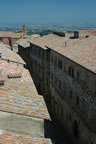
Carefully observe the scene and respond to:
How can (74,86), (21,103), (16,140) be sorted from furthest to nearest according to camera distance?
(74,86) → (21,103) → (16,140)

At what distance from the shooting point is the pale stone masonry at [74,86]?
22.1m

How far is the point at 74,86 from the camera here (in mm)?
25938

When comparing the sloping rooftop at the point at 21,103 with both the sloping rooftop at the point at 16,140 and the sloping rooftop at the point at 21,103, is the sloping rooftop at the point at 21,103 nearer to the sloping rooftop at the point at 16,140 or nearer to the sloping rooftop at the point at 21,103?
the sloping rooftop at the point at 21,103

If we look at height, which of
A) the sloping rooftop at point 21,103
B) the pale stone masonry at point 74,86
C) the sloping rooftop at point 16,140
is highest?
the sloping rooftop at point 21,103

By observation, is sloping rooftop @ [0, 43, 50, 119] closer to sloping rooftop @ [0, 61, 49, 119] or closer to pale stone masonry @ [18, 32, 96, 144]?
sloping rooftop @ [0, 61, 49, 119]

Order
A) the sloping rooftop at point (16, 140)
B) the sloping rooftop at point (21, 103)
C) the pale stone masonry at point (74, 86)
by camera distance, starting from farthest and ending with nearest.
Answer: the pale stone masonry at point (74, 86) → the sloping rooftop at point (21, 103) → the sloping rooftop at point (16, 140)

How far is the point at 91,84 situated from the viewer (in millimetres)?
21438

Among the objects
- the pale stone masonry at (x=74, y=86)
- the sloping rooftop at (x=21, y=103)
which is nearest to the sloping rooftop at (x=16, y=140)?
the sloping rooftop at (x=21, y=103)

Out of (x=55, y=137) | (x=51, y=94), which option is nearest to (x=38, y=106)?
(x=55, y=137)

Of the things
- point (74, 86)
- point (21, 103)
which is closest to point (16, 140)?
point (21, 103)

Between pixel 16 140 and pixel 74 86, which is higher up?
pixel 16 140

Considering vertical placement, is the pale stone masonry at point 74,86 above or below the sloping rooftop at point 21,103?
below

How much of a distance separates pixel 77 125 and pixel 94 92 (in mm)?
7192

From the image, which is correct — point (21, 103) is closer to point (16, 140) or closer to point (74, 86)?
point (16, 140)
